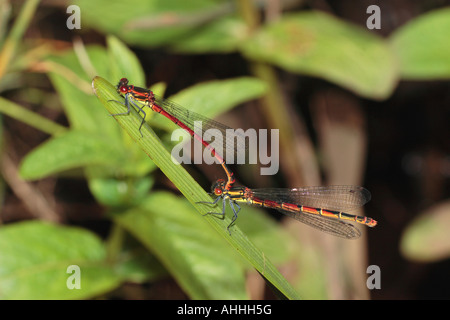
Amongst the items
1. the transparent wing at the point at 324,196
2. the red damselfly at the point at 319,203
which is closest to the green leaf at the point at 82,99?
the red damselfly at the point at 319,203

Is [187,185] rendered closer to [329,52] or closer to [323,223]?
[323,223]

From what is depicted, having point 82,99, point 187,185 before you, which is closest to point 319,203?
point 82,99

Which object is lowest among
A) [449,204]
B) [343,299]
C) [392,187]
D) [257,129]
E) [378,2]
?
[343,299]

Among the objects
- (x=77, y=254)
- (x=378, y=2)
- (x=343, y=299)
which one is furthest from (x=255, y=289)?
(x=378, y=2)

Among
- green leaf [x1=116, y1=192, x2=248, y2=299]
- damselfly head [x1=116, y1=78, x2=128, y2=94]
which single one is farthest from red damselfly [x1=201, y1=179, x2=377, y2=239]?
damselfly head [x1=116, y1=78, x2=128, y2=94]

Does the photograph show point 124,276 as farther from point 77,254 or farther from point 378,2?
point 378,2

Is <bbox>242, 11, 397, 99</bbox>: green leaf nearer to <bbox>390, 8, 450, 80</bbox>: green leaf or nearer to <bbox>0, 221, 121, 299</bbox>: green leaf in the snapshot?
<bbox>390, 8, 450, 80</bbox>: green leaf

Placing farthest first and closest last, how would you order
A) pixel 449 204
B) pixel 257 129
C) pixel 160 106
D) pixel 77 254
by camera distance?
pixel 257 129 → pixel 449 204 → pixel 77 254 → pixel 160 106

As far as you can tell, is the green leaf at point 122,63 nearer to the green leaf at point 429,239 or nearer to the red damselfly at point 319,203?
the red damselfly at point 319,203
